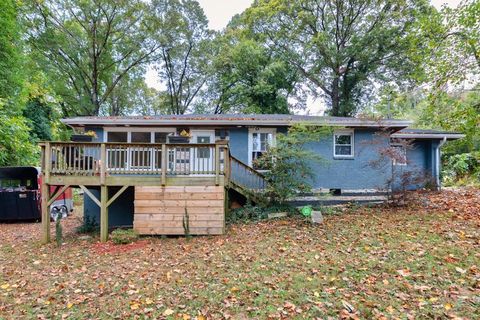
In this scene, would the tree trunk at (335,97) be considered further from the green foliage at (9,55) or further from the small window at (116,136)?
the green foliage at (9,55)

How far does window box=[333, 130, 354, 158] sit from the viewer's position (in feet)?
36.2

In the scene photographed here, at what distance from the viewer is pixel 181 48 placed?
1001 inches

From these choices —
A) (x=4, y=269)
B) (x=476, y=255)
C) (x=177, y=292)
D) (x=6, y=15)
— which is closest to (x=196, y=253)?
(x=177, y=292)

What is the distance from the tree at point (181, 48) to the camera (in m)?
23.8

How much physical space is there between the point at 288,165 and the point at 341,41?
18035 millimetres

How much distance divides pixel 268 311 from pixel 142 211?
4.88 metres

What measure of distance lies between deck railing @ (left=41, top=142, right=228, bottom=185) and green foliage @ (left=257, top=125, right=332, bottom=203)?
1773 millimetres

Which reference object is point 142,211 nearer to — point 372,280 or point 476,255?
point 372,280

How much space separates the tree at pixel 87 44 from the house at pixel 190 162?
15588 millimetres

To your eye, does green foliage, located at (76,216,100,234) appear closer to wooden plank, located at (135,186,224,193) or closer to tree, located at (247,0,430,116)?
wooden plank, located at (135,186,224,193)

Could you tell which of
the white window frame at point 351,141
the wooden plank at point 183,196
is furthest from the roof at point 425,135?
the wooden plank at point 183,196

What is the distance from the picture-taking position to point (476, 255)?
516 centimetres

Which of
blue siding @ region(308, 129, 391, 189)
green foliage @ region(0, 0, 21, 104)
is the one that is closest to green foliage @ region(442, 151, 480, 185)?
blue siding @ region(308, 129, 391, 189)

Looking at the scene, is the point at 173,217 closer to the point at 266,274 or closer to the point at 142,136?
the point at 266,274
